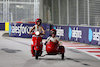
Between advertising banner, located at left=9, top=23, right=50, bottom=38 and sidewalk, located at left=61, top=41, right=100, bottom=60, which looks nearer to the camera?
sidewalk, located at left=61, top=41, right=100, bottom=60

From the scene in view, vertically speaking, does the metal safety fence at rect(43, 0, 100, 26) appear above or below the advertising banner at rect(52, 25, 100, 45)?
above

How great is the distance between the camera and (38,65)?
932 cm

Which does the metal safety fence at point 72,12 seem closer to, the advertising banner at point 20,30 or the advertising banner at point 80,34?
the advertising banner at point 80,34

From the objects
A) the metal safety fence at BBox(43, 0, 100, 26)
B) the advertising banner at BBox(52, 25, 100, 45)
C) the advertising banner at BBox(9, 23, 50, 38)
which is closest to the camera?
the metal safety fence at BBox(43, 0, 100, 26)

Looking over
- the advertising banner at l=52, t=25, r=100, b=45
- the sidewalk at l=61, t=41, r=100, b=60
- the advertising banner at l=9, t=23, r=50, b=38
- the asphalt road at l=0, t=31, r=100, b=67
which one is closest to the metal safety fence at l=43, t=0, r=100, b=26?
the advertising banner at l=52, t=25, r=100, b=45

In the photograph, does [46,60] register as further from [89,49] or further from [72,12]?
[72,12]

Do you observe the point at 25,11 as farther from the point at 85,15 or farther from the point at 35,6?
the point at 85,15

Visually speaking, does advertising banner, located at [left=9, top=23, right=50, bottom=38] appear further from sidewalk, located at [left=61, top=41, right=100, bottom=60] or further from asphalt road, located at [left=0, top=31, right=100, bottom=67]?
asphalt road, located at [left=0, top=31, right=100, bottom=67]

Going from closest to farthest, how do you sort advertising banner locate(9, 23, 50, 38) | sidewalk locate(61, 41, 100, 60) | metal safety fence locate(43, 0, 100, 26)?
sidewalk locate(61, 41, 100, 60), metal safety fence locate(43, 0, 100, 26), advertising banner locate(9, 23, 50, 38)

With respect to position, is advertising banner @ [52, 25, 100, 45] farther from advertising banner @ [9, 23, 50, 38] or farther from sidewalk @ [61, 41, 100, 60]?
advertising banner @ [9, 23, 50, 38]

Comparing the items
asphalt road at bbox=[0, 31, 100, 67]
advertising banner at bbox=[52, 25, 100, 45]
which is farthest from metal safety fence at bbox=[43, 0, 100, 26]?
asphalt road at bbox=[0, 31, 100, 67]

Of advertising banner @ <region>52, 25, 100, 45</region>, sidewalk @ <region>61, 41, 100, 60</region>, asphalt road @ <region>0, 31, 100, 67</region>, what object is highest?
advertising banner @ <region>52, 25, 100, 45</region>

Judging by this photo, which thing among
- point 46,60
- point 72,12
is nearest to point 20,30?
point 72,12

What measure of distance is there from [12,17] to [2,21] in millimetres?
2041
